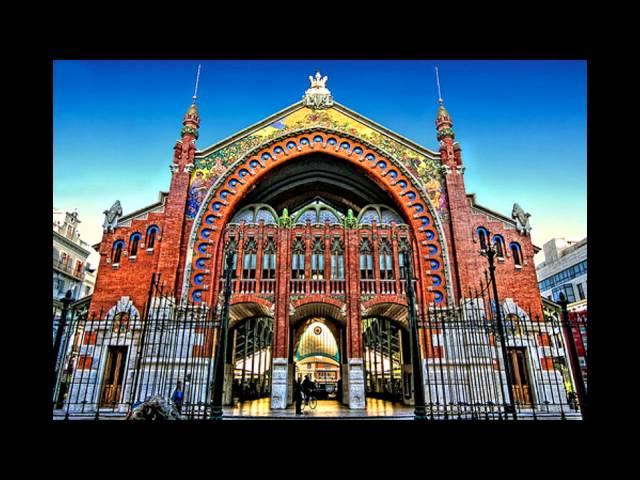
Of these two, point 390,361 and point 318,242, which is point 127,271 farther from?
point 390,361

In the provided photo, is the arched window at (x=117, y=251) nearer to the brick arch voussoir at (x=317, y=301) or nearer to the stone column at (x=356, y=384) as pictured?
the brick arch voussoir at (x=317, y=301)

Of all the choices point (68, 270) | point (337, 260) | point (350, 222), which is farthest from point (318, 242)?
point (68, 270)

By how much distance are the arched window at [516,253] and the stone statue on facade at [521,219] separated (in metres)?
0.89

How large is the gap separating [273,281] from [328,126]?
401 inches

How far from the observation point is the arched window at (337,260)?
2067 centimetres

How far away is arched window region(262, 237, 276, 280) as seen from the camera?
20625 millimetres

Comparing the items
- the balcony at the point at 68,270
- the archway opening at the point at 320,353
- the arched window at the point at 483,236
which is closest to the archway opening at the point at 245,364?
the archway opening at the point at 320,353

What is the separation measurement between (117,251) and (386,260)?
576 inches

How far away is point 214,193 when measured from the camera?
21.5 m

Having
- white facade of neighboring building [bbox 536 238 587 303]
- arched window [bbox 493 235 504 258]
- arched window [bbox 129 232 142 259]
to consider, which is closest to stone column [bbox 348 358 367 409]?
arched window [bbox 493 235 504 258]

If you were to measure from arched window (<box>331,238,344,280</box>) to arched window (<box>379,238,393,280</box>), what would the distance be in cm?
221

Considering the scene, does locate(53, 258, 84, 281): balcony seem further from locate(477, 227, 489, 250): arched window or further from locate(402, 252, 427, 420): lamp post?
locate(477, 227, 489, 250): arched window
